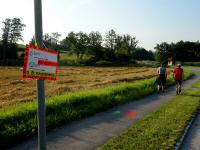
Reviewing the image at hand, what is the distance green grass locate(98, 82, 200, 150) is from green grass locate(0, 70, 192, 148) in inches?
74.4

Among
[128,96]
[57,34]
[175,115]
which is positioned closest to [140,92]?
[128,96]

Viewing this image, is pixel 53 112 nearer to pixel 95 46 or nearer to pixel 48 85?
pixel 48 85

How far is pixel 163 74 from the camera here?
64.8 ft

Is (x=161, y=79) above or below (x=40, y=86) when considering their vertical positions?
below

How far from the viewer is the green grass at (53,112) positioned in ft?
24.5

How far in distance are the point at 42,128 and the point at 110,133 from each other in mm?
4360

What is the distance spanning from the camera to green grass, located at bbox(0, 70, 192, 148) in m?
7.48

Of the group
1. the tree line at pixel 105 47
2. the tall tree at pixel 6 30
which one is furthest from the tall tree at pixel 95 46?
the tall tree at pixel 6 30

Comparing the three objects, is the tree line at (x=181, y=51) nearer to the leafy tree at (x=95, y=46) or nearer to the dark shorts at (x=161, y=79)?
the leafy tree at (x=95, y=46)

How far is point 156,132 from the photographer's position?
844cm

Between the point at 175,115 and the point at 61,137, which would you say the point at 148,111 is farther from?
the point at 61,137

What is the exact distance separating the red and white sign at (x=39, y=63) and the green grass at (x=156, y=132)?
Answer: 3.23 metres

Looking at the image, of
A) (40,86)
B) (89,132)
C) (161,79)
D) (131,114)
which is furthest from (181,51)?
(40,86)

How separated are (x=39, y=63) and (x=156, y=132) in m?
5.27
